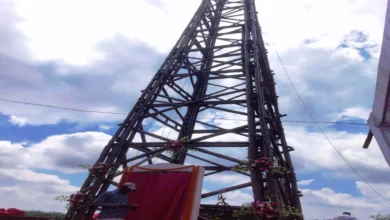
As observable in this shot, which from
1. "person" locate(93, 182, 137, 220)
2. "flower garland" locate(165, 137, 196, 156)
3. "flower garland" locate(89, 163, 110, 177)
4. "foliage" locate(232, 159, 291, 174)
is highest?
"flower garland" locate(165, 137, 196, 156)

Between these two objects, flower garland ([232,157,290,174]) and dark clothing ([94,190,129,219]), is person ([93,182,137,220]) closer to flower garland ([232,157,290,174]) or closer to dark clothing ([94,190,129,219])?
dark clothing ([94,190,129,219])

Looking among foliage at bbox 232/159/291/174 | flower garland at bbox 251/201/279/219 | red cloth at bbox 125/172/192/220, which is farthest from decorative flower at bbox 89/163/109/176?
flower garland at bbox 251/201/279/219

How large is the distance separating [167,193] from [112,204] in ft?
4.68

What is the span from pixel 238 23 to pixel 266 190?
7.65 meters

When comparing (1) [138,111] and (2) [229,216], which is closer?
(2) [229,216]

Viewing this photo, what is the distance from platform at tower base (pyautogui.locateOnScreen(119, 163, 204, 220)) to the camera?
226 inches

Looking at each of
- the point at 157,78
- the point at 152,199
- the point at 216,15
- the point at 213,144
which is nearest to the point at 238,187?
the point at 213,144

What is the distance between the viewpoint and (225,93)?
9.08 meters

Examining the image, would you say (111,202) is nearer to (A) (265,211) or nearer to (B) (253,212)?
(B) (253,212)

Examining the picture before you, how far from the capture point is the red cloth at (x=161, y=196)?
5.81m

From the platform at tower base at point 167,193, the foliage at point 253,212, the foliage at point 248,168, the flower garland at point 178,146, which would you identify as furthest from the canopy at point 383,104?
the flower garland at point 178,146

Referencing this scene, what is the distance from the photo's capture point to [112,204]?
4.91 m

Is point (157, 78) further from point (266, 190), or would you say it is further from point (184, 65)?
point (266, 190)

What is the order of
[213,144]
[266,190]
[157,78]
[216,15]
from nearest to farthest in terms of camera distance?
[266,190], [213,144], [157,78], [216,15]
